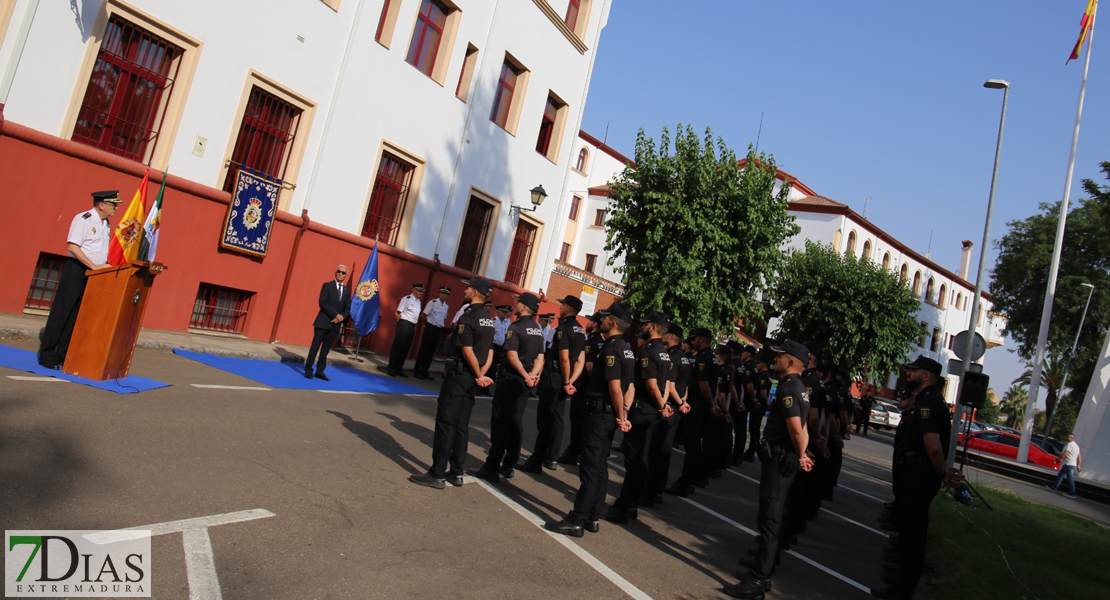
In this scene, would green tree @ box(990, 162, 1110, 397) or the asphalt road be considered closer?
the asphalt road

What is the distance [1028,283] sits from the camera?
44219mm

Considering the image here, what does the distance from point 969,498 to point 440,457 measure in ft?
30.8

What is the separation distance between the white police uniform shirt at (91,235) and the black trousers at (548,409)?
15.9 feet

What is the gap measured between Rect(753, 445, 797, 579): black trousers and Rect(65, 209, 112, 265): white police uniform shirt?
695cm

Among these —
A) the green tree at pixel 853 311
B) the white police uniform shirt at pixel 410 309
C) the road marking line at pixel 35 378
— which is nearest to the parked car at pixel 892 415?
the green tree at pixel 853 311

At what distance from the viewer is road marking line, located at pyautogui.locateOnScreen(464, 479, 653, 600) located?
199 inches

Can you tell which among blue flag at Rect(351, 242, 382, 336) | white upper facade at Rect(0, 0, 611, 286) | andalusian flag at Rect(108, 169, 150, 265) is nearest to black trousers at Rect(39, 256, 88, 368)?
andalusian flag at Rect(108, 169, 150, 265)

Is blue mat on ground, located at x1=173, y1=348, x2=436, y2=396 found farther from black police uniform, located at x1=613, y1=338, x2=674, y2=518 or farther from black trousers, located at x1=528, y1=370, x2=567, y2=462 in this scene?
black police uniform, located at x1=613, y1=338, x2=674, y2=518

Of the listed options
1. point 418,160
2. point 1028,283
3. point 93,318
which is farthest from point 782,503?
point 1028,283

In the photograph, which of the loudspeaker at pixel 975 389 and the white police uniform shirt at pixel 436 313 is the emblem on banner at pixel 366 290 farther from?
the loudspeaker at pixel 975 389

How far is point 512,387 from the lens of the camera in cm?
735

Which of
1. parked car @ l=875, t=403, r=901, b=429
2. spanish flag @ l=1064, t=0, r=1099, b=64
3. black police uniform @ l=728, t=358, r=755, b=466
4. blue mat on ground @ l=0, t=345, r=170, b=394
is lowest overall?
blue mat on ground @ l=0, t=345, r=170, b=394

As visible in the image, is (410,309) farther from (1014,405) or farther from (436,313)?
(1014,405)

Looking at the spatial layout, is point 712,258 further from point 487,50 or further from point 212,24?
point 212,24
